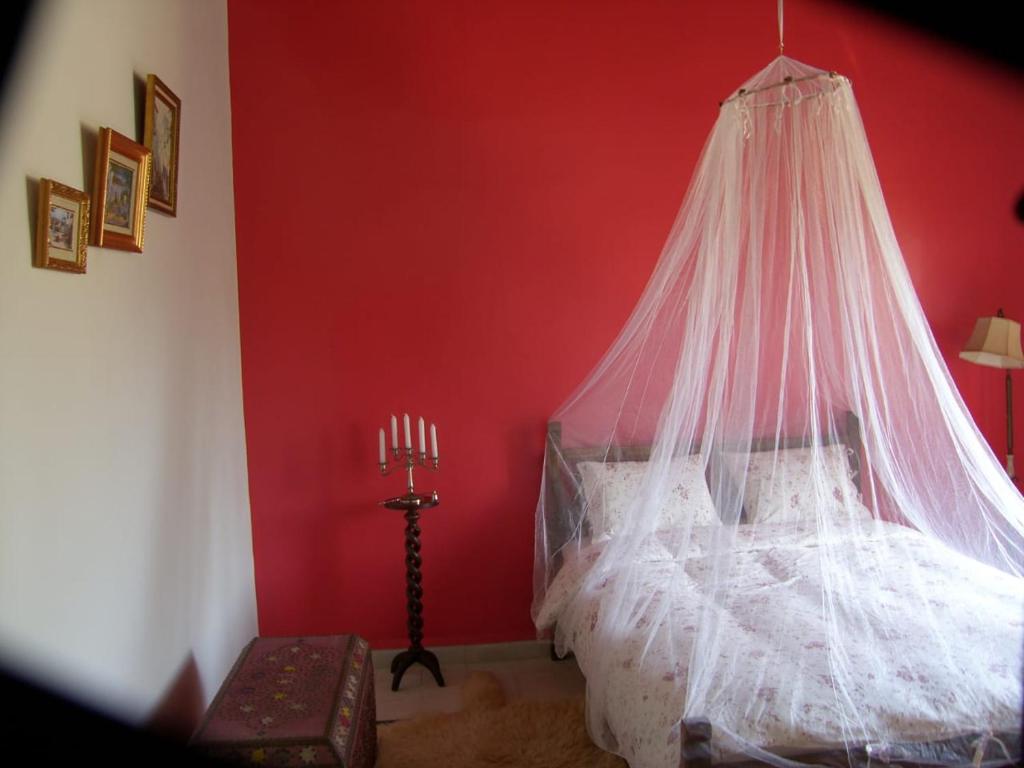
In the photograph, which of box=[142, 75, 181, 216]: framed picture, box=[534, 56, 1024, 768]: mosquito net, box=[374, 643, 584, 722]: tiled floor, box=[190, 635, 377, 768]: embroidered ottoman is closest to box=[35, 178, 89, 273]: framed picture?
box=[142, 75, 181, 216]: framed picture

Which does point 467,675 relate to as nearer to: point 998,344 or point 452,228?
point 452,228

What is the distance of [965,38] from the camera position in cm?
29

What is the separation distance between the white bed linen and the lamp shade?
5.48ft

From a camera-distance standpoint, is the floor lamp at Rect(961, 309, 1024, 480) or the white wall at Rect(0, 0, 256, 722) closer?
the white wall at Rect(0, 0, 256, 722)

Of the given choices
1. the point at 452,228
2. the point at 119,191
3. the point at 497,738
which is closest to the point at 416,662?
the point at 497,738

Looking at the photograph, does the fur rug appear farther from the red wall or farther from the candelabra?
the red wall

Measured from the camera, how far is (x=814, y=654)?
214 centimetres

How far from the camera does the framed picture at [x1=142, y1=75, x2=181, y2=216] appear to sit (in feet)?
7.70

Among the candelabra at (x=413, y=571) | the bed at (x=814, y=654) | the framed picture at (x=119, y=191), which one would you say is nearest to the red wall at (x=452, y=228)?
the candelabra at (x=413, y=571)

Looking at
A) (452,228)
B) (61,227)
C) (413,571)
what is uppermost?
(452,228)

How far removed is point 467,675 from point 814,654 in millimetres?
1825

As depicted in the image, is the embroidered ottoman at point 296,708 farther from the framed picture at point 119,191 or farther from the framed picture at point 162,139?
the framed picture at point 162,139

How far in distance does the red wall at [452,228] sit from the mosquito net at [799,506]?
35.3 inches

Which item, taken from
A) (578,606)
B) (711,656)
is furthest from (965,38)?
(578,606)
